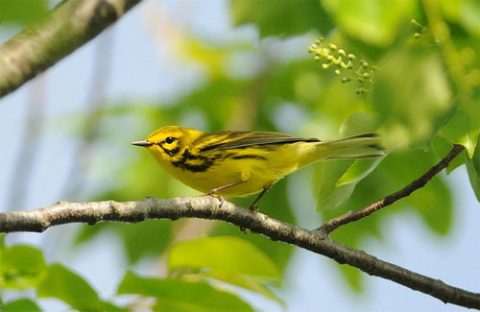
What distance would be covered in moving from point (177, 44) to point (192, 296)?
350 centimetres

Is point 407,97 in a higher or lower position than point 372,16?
lower

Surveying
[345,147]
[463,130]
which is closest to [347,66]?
[463,130]

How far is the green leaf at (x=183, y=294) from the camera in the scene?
2.70 metres

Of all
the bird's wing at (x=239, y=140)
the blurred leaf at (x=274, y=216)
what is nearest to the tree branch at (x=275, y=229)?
the bird's wing at (x=239, y=140)

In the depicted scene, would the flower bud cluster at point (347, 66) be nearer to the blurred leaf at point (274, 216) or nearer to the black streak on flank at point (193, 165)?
the black streak on flank at point (193, 165)

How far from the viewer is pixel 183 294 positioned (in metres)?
2.74

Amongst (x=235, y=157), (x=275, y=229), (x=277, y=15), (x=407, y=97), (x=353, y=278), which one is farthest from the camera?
(x=353, y=278)

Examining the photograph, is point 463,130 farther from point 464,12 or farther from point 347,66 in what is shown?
point 347,66

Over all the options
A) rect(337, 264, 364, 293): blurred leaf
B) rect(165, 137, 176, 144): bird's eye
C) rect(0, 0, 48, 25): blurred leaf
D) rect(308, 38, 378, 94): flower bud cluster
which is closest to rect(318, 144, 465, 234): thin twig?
rect(308, 38, 378, 94): flower bud cluster

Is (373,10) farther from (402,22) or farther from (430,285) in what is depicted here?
(430,285)

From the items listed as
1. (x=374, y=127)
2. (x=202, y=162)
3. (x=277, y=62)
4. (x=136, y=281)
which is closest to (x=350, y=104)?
(x=277, y=62)

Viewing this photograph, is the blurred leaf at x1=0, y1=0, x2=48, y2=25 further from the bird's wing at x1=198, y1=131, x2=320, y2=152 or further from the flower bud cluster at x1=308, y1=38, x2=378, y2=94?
the bird's wing at x1=198, y1=131, x2=320, y2=152

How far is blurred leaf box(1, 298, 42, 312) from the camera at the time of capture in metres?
2.58

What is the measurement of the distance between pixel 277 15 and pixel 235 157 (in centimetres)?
138
